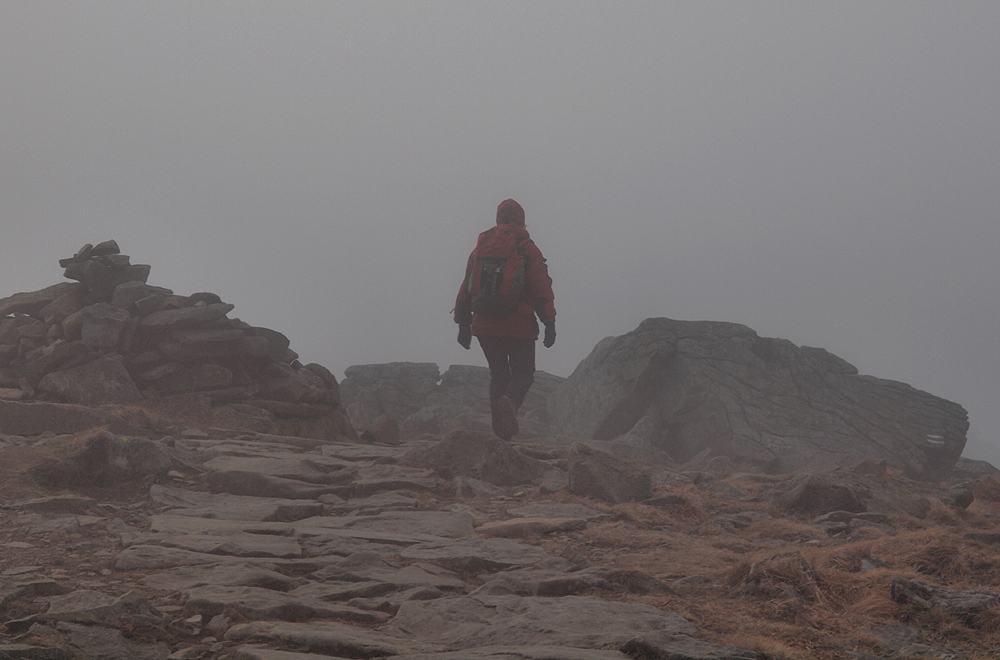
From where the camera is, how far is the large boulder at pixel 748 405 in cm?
1800

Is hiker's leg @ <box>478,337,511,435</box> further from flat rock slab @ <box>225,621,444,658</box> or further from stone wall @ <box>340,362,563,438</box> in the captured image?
stone wall @ <box>340,362,563,438</box>

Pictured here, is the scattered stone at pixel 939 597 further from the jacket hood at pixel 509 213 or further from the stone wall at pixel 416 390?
the stone wall at pixel 416 390

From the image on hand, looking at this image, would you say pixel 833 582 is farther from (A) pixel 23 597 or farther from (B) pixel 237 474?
(B) pixel 237 474

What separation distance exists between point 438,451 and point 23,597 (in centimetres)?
571

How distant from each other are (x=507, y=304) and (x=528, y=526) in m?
5.45

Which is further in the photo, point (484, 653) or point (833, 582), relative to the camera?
point (833, 582)

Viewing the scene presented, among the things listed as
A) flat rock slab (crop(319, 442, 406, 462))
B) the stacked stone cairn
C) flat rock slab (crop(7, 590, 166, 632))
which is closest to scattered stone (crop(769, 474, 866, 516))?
flat rock slab (crop(319, 442, 406, 462))


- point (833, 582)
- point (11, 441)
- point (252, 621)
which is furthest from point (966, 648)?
point (11, 441)

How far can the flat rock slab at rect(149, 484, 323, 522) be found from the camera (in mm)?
6711

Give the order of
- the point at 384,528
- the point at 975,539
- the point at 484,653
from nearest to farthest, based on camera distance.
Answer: the point at 484,653, the point at 975,539, the point at 384,528

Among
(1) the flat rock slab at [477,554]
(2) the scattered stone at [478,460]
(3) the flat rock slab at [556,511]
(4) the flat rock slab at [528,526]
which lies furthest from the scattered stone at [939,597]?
(2) the scattered stone at [478,460]

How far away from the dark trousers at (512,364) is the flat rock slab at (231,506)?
16.6ft

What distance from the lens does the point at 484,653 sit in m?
3.40

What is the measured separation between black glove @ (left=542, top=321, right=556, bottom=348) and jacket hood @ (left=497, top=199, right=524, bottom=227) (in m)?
1.75
